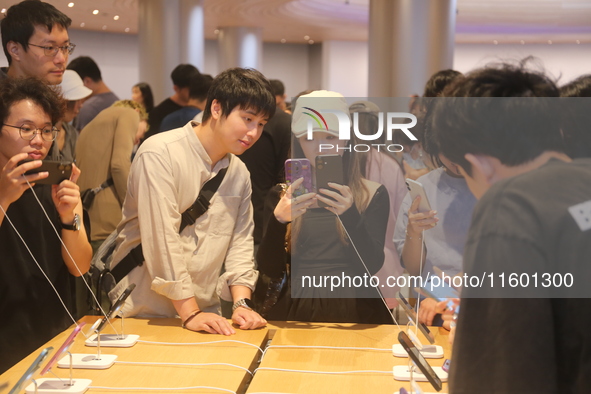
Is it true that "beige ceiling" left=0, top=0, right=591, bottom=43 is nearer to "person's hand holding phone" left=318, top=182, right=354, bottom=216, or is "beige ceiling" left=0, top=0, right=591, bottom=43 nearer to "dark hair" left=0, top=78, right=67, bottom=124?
"dark hair" left=0, top=78, right=67, bottom=124

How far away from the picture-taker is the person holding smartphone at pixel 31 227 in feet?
6.52

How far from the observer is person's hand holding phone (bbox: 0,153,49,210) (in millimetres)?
1874

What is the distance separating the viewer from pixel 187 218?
2.18 meters

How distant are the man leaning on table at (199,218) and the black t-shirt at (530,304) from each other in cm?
116

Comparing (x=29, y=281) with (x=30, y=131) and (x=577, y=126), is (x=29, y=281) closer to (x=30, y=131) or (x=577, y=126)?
(x=30, y=131)

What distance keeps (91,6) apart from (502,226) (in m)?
11.1

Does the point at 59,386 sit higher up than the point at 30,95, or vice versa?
the point at 30,95

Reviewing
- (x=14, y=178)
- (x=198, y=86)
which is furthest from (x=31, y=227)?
(x=198, y=86)

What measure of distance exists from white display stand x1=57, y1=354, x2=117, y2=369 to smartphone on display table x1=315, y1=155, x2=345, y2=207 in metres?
0.80

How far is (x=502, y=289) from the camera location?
1.02 meters

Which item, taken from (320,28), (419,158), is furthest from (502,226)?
(320,28)

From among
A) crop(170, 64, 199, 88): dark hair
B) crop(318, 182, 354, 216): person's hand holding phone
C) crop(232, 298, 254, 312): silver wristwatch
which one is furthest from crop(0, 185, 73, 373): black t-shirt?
crop(170, 64, 199, 88): dark hair

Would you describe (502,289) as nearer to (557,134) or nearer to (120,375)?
(557,134)

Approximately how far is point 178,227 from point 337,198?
54cm
